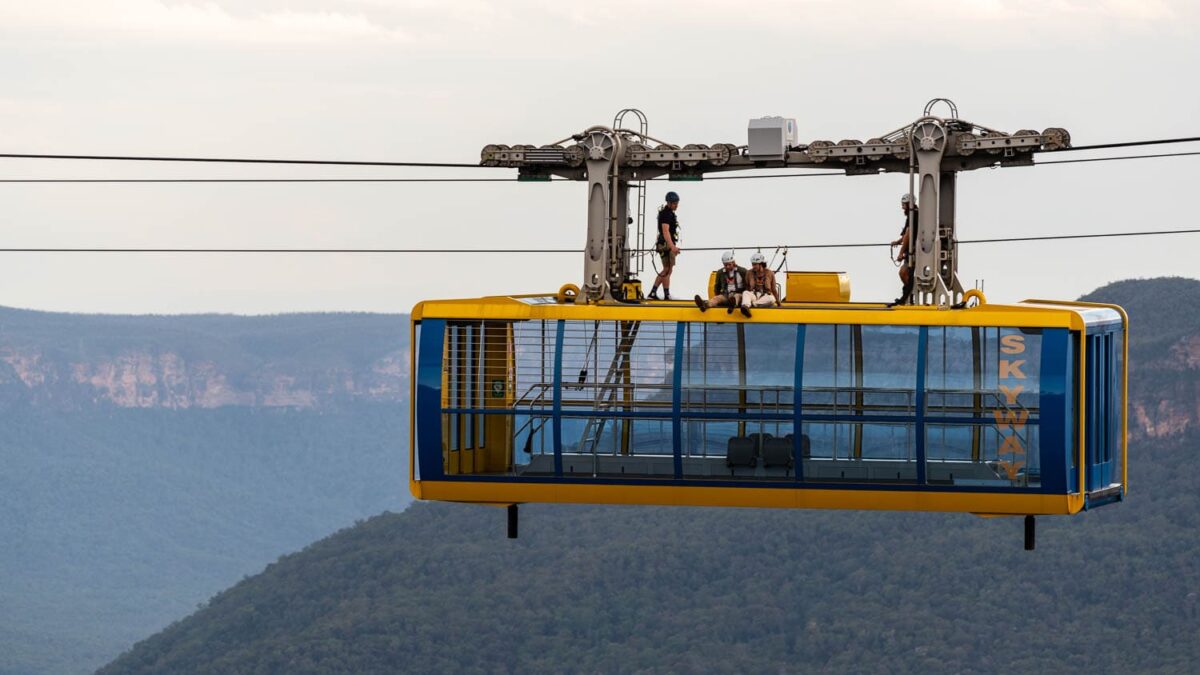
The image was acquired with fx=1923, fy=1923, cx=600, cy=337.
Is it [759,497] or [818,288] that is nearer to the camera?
[759,497]

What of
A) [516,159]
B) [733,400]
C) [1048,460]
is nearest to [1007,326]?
[1048,460]

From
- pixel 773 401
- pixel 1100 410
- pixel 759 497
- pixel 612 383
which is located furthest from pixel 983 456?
pixel 612 383

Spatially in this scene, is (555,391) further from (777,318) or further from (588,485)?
(777,318)

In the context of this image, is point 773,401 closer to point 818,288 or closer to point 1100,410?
point 818,288

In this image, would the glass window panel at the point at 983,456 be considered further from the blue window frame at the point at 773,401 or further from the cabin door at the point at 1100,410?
the cabin door at the point at 1100,410

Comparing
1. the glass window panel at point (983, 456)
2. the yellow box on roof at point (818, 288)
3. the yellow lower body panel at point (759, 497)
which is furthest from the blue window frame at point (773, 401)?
the yellow box on roof at point (818, 288)

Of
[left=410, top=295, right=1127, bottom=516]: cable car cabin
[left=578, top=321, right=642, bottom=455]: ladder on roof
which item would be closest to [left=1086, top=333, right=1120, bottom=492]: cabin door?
[left=410, top=295, right=1127, bottom=516]: cable car cabin

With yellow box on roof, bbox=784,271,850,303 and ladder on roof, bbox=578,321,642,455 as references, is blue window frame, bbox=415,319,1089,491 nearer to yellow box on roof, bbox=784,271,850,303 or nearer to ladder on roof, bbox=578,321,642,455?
ladder on roof, bbox=578,321,642,455
